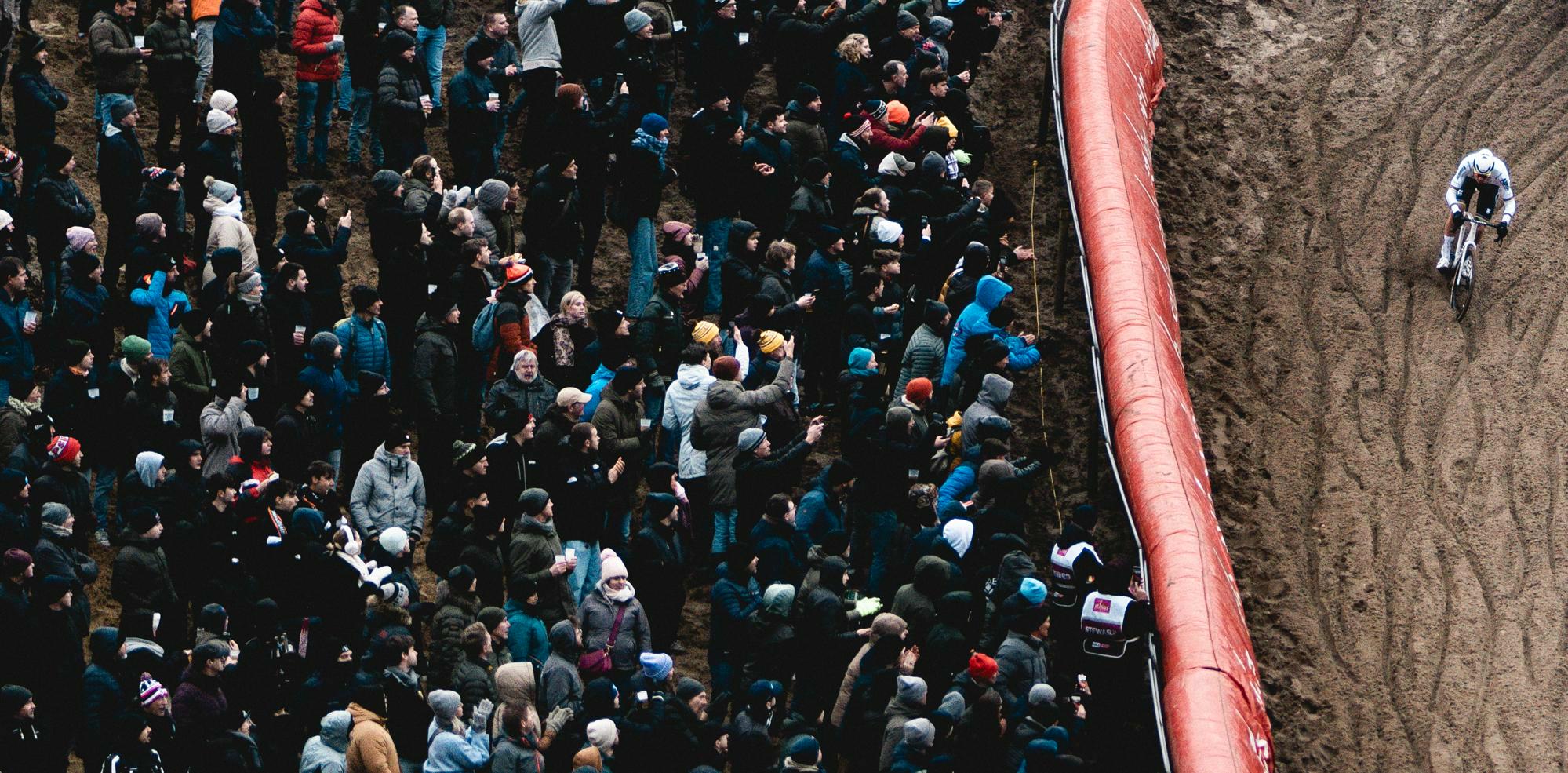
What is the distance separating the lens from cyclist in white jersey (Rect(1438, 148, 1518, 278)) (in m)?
20.2

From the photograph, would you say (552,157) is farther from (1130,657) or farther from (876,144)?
(1130,657)

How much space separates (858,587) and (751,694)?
9.40 feet

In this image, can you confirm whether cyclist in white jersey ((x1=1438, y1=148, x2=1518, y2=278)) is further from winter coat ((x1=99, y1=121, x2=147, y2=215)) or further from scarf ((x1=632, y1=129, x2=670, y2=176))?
winter coat ((x1=99, y1=121, x2=147, y2=215))

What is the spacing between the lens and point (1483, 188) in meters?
20.3

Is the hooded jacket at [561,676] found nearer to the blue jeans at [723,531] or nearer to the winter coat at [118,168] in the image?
the blue jeans at [723,531]

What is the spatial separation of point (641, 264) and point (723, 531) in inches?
132

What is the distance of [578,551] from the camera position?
48.4 ft

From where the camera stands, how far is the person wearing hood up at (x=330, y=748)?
12.1 metres

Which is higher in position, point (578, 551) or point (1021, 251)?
point (1021, 251)

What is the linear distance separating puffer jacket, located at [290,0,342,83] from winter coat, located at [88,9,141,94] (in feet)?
4.81

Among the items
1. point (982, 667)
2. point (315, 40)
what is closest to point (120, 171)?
point (315, 40)

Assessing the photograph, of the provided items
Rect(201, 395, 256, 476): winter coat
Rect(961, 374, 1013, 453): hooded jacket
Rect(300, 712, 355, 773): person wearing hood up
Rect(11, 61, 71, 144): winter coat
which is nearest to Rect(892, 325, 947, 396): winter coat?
Rect(961, 374, 1013, 453): hooded jacket

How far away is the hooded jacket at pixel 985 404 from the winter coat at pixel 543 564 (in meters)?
3.66

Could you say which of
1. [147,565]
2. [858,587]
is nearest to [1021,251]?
[858,587]
